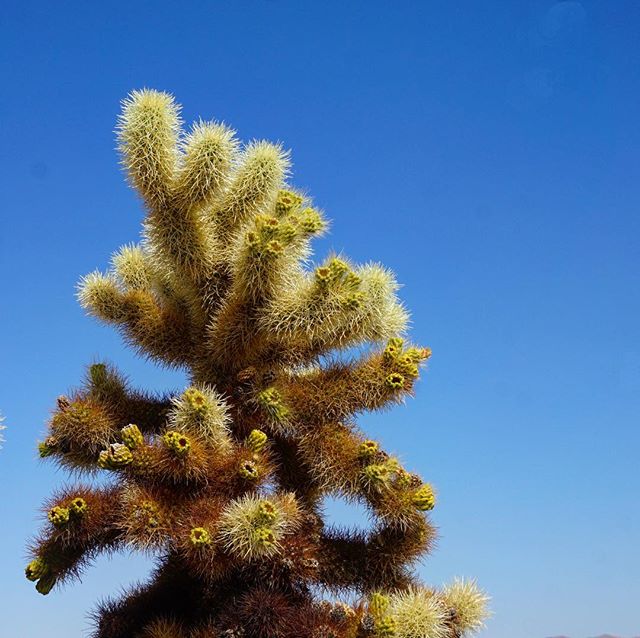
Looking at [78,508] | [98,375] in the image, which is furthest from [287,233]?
[78,508]

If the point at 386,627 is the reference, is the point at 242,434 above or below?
above

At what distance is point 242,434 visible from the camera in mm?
8164

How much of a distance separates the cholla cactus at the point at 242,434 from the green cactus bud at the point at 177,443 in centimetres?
2

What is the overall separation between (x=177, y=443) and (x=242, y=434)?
1.09m

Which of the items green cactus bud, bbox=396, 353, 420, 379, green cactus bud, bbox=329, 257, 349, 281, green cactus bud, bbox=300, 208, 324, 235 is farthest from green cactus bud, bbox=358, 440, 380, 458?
green cactus bud, bbox=300, 208, 324, 235

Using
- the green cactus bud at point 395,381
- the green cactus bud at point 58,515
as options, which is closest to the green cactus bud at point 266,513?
the green cactus bud at point 395,381

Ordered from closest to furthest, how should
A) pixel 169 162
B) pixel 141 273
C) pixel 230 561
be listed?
pixel 230 561
pixel 169 162
pixel 141 273

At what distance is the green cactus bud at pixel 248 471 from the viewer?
7.34m

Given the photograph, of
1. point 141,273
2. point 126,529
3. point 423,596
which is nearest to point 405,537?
point 423,596

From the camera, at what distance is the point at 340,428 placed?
7.85 m

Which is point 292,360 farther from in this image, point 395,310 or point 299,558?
point 299,558

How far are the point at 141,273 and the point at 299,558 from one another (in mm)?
3175

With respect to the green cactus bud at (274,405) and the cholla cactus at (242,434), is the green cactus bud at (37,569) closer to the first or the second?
the cholla cactus at (242,434)

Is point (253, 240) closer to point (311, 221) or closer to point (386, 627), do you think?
point (311, 221)
